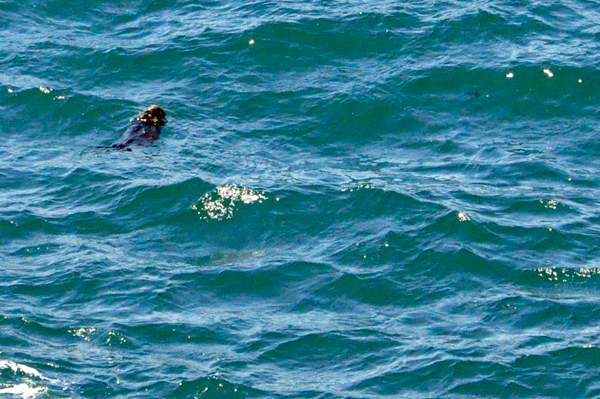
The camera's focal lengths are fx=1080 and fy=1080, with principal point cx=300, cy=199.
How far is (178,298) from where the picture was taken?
2342 cm

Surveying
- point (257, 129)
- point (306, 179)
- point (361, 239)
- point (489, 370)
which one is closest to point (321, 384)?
point (489, 370)

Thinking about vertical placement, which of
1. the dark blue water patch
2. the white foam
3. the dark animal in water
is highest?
the dark animal in water

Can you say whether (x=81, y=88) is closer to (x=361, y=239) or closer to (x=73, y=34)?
(x=73, y=34)

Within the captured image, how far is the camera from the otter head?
29172 mm

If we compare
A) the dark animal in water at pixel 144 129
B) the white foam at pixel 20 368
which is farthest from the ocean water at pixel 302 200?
the dark animal in water at pixel 144 129

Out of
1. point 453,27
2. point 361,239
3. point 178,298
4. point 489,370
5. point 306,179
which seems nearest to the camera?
point 489,370

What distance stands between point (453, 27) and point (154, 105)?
9.69 metres

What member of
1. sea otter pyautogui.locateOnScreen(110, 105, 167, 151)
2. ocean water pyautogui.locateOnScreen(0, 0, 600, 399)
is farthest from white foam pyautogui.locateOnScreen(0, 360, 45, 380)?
sea otter pyautogui.locateOnScreen(110, 105, 167, 151)

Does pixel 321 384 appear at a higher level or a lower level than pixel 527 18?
lower

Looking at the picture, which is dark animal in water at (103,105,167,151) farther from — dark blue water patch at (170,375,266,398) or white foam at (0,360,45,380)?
dark blue water patch at (170,375,266,398)

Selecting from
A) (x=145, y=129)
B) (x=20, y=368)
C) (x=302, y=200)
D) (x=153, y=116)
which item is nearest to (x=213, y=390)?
(x=20, y=368)

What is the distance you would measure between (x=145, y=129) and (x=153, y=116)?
1.58 feet

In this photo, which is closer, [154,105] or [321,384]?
[321,384]

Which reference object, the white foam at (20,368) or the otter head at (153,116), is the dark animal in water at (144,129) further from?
the white foam at (20,368)
